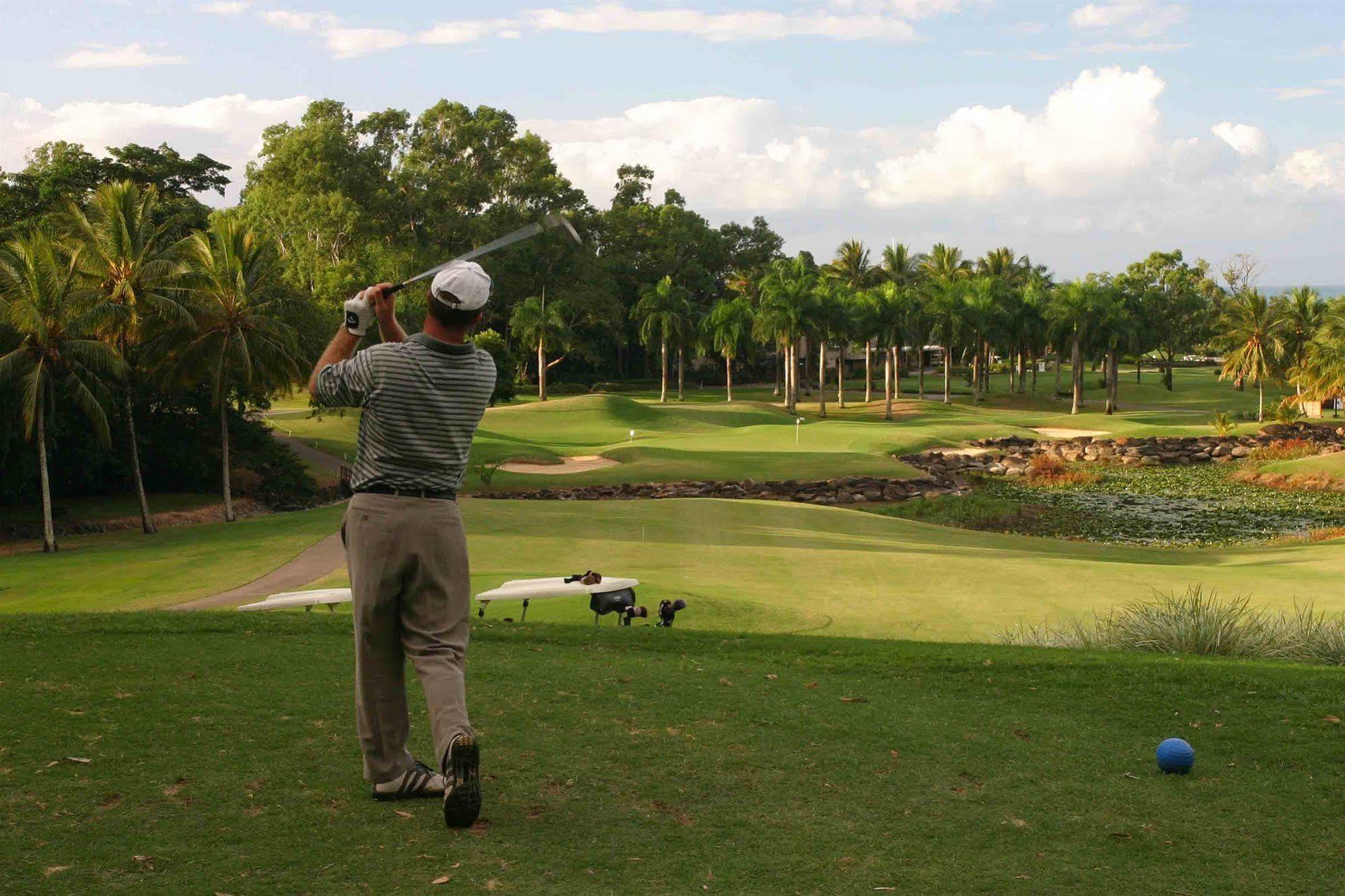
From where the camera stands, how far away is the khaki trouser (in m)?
6.17

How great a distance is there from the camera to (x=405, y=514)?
6188 mm

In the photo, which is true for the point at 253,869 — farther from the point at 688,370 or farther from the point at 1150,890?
the point at 688,370

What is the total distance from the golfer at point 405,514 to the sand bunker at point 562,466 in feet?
144

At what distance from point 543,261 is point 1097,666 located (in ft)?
297

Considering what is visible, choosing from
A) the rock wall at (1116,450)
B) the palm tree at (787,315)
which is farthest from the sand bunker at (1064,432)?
the palm tree at (787,315)

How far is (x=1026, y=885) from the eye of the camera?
5164 millimetres

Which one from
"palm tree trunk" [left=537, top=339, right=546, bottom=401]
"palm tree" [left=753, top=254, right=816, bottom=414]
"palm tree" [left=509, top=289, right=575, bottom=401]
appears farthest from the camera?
"palm tree" [left=753, top=254, right=816, bottom=414]

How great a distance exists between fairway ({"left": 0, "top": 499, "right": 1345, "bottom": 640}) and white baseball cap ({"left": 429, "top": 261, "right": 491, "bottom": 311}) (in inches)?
364

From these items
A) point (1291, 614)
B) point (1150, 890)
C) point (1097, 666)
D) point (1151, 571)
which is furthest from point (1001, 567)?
point (1150, 890)

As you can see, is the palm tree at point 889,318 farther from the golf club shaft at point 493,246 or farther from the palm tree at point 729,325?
the golf club shaft at point 493,246

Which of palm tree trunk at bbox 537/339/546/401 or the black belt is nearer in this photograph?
the black belt

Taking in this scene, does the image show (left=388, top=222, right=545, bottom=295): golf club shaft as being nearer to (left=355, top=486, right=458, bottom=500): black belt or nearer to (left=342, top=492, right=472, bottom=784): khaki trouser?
(left=355, top=486, right=458, bottom=500): black belt

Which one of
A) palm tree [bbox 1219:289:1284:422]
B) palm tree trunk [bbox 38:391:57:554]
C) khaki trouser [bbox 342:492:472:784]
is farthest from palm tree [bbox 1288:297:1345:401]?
khaki trouser [bbox 342:492:472:784]

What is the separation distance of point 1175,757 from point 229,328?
3613 cm
